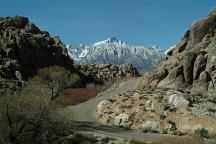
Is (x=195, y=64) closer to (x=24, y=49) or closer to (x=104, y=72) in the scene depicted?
(x=24, y=49)

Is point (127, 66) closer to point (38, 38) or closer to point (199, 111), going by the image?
point (38, 38)

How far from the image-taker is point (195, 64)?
5912 cm

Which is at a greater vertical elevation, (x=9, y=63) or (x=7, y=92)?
(x=9, y=63)

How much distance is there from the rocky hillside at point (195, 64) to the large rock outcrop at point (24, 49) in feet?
169

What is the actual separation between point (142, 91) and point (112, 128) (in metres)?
11.8

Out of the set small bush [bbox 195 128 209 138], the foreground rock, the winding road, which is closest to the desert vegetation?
the winding road

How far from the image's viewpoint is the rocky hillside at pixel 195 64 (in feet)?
190

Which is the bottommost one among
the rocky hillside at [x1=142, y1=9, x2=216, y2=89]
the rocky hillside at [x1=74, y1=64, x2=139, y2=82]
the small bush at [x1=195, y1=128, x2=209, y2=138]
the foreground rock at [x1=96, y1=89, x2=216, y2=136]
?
the small bush at [x1=195, y1=128, x2=209, y2=138]

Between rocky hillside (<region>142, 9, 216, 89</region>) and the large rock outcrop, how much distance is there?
5147cm

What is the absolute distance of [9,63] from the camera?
11269 centimetres

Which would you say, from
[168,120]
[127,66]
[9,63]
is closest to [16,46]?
[9,63]

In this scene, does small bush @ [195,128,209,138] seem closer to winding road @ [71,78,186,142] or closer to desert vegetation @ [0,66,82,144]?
winding road @ [71,78,186,142]

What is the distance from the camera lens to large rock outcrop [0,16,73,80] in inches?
4520

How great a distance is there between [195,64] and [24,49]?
7548 cm
